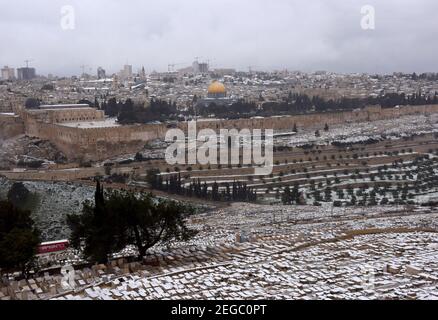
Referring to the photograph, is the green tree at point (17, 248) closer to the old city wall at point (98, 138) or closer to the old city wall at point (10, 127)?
the old city wall at point (98, 138)

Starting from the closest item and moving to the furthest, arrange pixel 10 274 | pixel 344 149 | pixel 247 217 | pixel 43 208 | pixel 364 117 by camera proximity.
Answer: pixel 10 274 → pixel 247 217 → pixel 43 208 → pixel 344 149 → pixel 364 117

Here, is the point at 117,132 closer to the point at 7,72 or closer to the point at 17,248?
the point at 17,248

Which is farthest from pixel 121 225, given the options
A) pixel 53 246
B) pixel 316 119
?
pixel 316 119

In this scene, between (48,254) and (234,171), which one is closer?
(48,254)

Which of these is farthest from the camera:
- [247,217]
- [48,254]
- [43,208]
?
[43,208]

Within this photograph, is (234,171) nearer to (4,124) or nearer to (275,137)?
(275,137)

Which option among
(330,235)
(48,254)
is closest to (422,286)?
(330,235)

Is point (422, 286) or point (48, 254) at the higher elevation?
point (422, 286)

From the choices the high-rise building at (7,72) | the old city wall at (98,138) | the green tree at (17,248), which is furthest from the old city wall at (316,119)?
the high-rise building at (7,72)
